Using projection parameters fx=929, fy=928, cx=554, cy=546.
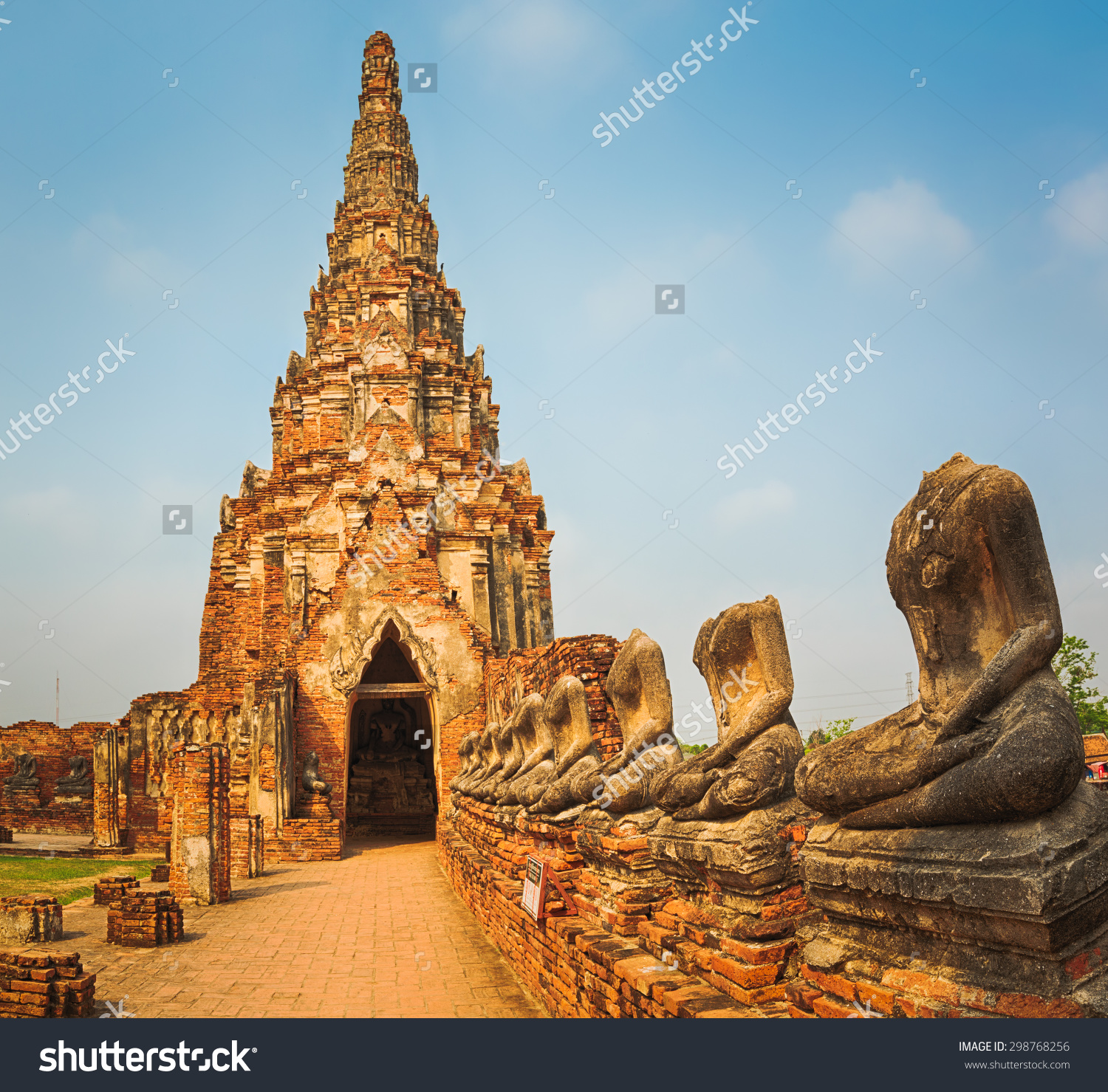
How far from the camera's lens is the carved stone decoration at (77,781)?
25.3 meters

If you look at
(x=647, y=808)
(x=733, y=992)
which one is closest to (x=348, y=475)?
(x=647, y=808)

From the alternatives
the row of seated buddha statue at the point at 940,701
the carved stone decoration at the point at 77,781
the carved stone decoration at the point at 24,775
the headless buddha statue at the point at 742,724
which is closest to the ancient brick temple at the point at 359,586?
the carved stone decoration at the point at 77,781

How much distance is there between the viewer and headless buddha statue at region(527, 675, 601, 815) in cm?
688

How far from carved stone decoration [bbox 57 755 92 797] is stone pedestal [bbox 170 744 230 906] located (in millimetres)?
15435

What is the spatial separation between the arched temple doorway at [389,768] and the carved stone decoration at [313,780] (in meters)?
4.33


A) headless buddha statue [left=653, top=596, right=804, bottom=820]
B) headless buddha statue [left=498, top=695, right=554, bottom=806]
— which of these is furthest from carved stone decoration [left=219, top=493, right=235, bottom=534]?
headless buddha statue [left=653, top=596, right=804, bottom=820]

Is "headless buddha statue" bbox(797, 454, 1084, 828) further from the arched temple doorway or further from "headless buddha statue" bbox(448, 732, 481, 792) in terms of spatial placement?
the arched temple doorway

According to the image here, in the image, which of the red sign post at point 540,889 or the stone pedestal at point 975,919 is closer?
the stone pedestal at point 975,919

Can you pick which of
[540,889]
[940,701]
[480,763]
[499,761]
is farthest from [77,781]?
[940,701]

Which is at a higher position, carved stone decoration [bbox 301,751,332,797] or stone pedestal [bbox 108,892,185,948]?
carved stone decoration [bbox 301,751,332,797]

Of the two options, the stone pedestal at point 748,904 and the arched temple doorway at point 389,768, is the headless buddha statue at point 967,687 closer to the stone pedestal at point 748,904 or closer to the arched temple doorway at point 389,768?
the stone pedestal at point 748,904

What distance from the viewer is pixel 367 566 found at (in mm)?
19703

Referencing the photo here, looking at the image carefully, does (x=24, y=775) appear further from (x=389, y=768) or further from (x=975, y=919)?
(x=975, y=919)

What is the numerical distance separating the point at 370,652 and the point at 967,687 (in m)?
17.0
